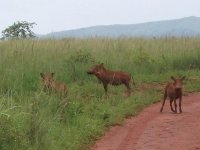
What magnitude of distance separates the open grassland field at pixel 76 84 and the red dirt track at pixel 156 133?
0.31 metres

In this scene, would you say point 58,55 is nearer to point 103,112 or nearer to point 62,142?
point 103,112

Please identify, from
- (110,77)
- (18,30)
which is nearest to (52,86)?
(110,77)

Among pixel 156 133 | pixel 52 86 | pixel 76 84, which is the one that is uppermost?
pixel 52 86

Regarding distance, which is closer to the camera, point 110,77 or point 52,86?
point 52,86

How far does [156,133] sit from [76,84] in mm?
5702

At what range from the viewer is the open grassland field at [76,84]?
8117 mm

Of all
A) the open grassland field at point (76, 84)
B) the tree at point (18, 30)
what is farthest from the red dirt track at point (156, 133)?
the tree at point (18, 30)

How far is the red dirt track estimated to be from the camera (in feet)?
28.2

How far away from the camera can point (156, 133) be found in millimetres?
9469

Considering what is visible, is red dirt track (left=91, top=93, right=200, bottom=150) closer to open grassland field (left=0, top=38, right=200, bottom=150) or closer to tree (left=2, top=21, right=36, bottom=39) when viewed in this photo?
open grassland field (left=0, top=38, right=200, bottom=150)

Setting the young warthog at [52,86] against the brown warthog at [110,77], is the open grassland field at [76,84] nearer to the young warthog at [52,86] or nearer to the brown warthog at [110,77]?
the young warthog at [52,86]

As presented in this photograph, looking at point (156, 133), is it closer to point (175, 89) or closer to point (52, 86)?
point (175, 89)

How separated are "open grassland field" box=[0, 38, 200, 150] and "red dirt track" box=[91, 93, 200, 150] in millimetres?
314

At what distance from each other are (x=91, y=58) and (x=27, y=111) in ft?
29.1
